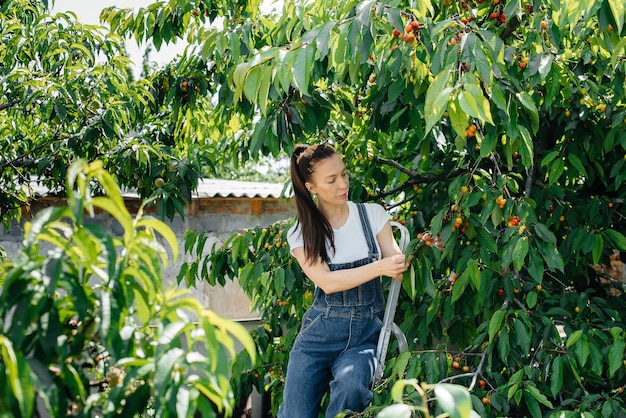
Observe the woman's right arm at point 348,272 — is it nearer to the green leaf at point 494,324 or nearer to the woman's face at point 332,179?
the woman's face at point 332,179

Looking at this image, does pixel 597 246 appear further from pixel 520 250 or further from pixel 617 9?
pixel 617 9

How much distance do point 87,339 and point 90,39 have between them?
10.8ft

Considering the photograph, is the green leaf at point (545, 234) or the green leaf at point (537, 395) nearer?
the green leaf at point (537, 395)

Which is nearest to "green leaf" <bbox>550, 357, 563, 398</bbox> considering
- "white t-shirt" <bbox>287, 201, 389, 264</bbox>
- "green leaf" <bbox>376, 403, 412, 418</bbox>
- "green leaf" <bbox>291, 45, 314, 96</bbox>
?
"white t-shirt" <bbox>287, 201, 389, 264</bbox>

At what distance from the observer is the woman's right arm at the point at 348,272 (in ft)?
6.60

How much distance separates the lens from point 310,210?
222 centimetres

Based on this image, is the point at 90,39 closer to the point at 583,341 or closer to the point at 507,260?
the point at 507,260

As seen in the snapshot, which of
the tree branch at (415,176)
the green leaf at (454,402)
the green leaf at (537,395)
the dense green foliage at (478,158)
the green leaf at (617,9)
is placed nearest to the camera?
the green leaf at (454,402)

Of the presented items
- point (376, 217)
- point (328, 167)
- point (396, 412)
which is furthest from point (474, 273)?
point (396, 412)

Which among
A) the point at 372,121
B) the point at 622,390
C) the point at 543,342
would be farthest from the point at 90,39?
the point at 622,390

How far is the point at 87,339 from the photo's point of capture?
82 cm

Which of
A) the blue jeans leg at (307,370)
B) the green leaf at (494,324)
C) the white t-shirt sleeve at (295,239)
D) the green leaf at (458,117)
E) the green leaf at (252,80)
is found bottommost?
the blue jeans leg at (307,370)

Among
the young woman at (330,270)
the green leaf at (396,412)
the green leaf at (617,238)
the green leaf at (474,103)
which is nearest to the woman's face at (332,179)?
the young woman at (330,270)

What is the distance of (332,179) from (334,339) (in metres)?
0.51
